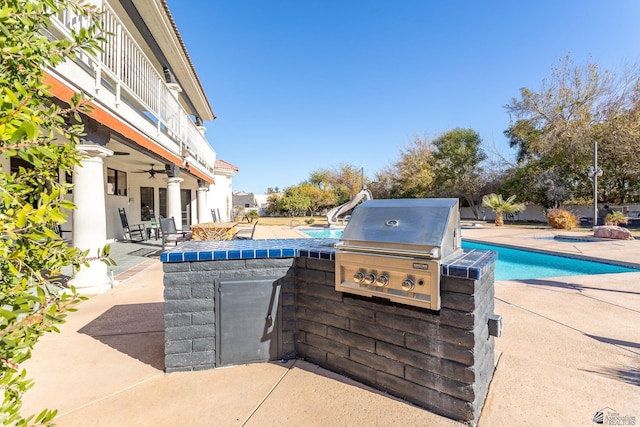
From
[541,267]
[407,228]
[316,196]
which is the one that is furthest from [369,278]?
[316,196]

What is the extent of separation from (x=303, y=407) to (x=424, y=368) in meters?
0.96

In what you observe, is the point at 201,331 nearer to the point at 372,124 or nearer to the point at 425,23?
the point at 425,23

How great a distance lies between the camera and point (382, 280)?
216 cm

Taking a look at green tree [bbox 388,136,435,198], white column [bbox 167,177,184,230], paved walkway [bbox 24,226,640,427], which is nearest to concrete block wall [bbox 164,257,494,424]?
paved walkway [bbox 24,226,640,427]

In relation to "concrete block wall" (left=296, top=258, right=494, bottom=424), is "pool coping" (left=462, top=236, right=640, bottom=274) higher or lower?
lower

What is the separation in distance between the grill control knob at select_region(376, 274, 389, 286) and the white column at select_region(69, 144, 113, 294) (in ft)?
17.0

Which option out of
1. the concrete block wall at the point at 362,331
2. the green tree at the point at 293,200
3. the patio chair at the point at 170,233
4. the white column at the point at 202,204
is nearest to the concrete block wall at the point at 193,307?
the concrete block wall at the point at 362,331

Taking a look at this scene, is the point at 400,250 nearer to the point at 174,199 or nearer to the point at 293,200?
the point at 174,199

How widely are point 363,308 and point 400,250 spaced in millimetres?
653

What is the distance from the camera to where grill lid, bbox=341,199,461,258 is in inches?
82.0

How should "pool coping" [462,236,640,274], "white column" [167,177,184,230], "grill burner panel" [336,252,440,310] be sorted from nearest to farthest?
"grill burner panel" [336,252,440,310]
"pool coping" [462,236,640,274]
"white column" [167,177,184,230]

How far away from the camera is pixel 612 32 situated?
14805mm

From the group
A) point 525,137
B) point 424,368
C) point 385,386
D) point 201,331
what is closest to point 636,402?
point 424,368

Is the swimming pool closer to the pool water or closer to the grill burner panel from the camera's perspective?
the pool water
